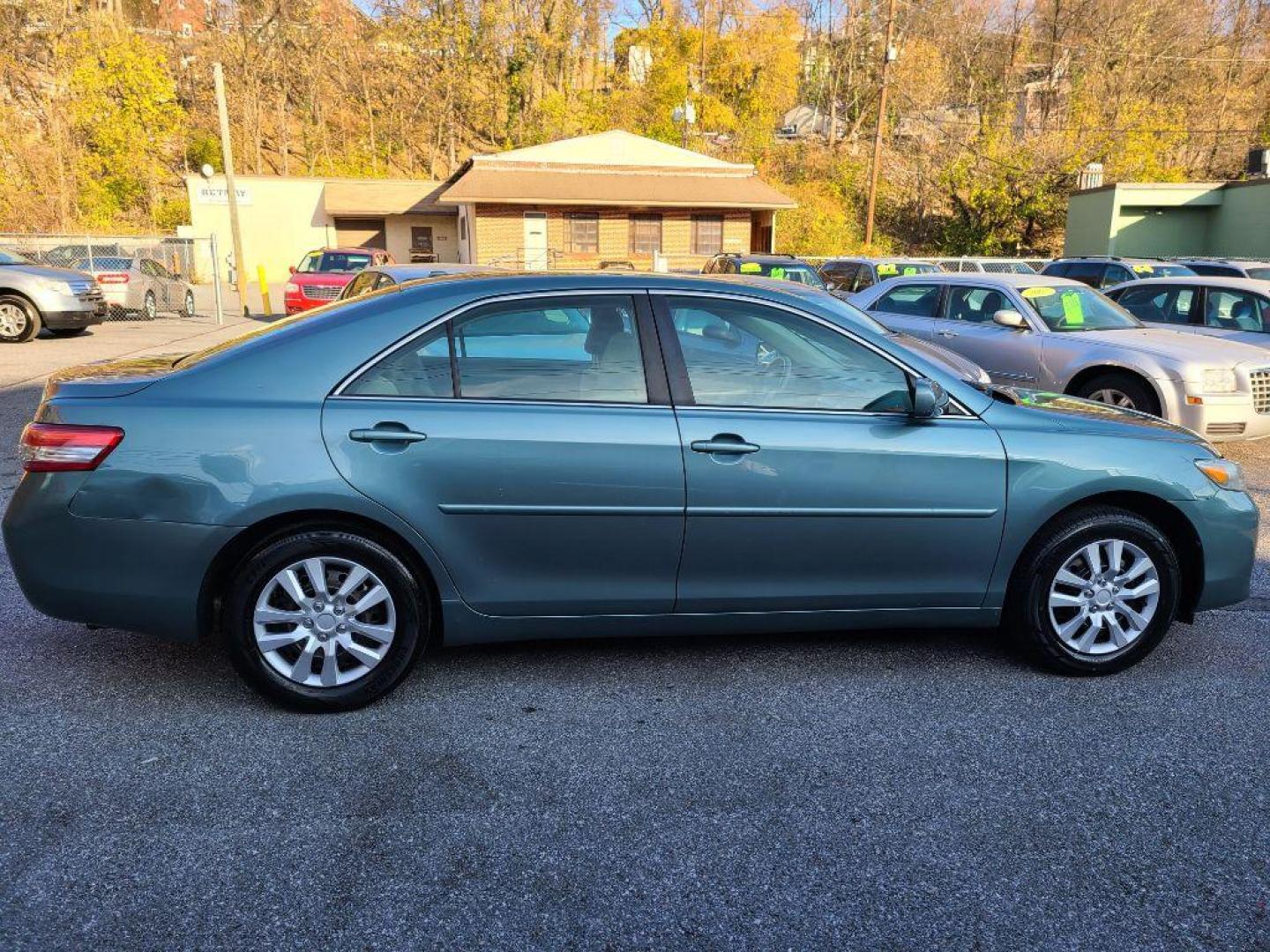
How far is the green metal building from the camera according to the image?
31.5 metres

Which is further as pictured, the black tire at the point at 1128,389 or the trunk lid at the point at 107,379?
the black tire at the point at 1128,389

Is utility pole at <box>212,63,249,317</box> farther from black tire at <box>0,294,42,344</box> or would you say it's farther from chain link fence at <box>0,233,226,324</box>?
black tire at <box>0,294,42,344</box>

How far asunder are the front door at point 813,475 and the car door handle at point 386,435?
97 cm

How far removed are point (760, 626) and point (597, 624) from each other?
64 centimetres

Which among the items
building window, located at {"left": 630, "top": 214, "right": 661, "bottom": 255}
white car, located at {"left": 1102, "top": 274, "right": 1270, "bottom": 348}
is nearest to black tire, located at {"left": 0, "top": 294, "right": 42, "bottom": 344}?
white car, located at {"left": 1102, "top": 274, "right": 1270, "bottom": 348}

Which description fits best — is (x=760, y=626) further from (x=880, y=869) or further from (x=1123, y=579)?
(x=1123, y=579)

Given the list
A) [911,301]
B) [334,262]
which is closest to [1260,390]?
[911,301]

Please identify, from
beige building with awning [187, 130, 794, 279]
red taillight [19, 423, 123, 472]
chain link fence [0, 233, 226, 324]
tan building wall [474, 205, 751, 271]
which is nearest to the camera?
red taillight [19, 423, 123, 472]

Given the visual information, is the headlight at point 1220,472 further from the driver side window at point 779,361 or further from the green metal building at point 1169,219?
the green metal building at point 1169,219

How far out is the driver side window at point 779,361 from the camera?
12.3 ft

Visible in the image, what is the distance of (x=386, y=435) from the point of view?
343 cm

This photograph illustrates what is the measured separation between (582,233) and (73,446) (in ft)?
110

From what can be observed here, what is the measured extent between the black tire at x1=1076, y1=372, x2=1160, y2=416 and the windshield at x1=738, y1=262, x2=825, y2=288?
8211mm

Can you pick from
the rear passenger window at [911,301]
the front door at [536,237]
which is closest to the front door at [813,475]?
the rear passenger window at [911,301]
